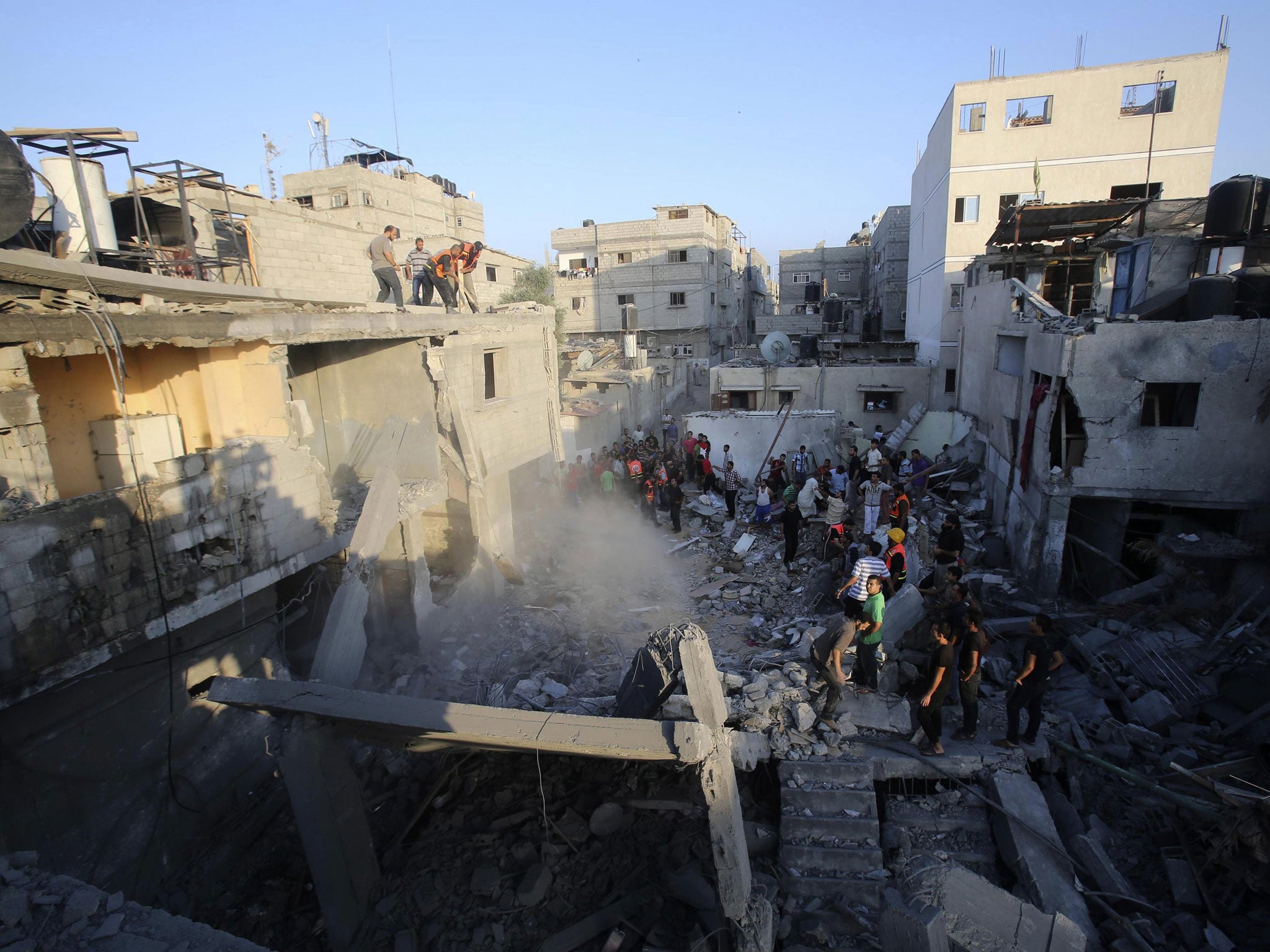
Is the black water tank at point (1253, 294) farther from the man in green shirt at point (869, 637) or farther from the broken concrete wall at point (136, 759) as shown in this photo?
the broken concrete wall at point (136, 759)

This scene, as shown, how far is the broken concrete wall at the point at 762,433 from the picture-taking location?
17.3 meters

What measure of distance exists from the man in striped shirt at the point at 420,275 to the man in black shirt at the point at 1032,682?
33.1 feet

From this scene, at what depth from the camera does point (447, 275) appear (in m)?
11.7

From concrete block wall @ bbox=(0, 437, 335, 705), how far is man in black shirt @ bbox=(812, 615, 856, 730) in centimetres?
597

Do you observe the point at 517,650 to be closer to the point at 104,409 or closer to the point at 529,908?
the point at 529,908

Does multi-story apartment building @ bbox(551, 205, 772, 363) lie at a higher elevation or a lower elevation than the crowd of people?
higher

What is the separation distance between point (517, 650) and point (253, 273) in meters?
8.37

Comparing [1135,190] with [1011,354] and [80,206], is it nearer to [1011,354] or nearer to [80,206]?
[1011,354]

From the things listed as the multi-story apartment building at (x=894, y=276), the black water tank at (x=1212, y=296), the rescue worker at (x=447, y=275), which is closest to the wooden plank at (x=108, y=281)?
the rescue worker at (x=447, y=275)

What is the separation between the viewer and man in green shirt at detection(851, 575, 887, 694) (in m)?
6.85

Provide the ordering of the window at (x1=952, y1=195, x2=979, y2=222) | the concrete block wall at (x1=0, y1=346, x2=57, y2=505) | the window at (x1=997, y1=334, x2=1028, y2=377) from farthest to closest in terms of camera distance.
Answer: the window at (x1=952, y1=195, x2=979, y2=222)
the window at (x1=997, y1=334, x2=1028, y2=377)
the concrete block wall at (x1=0, y1=346, x2=57, y2=505)

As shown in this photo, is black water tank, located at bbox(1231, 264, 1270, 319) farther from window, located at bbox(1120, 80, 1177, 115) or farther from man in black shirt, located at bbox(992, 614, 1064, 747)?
window, located at bbox(1120, 80, 1177, 115)

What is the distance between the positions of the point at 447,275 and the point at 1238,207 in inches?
548

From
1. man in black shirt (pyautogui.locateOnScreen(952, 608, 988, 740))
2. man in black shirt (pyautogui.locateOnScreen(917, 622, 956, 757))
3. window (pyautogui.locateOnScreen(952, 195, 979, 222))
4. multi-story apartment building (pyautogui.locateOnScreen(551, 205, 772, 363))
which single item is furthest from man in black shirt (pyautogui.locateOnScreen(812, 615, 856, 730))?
multi-story apartment building (pyautogui.locateOnScreen(551, 205, 772, 363))
